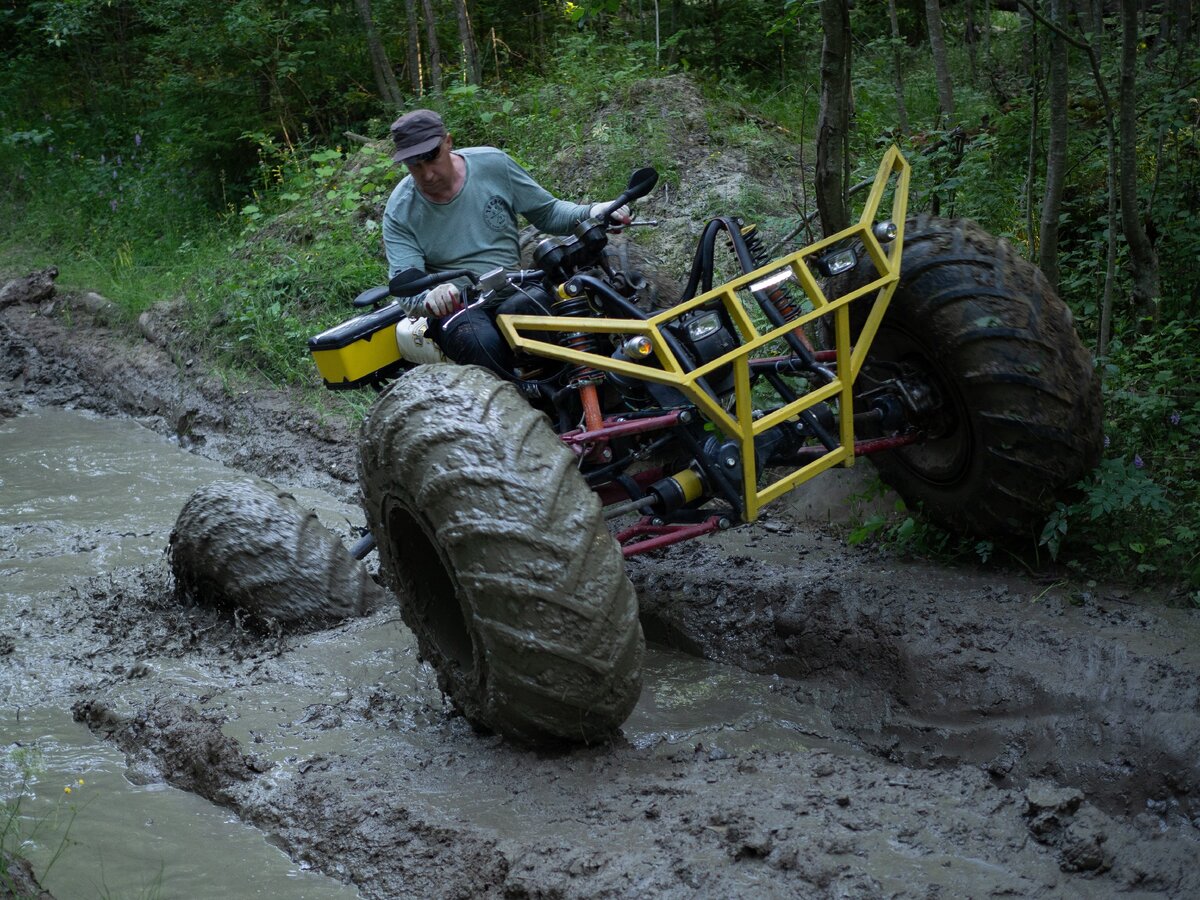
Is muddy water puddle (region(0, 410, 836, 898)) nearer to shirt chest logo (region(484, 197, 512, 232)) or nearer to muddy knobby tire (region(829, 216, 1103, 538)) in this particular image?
muddy knobby tire (region(829, 216, 1103, 538))

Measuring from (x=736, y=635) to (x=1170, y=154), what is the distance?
3.86 metres

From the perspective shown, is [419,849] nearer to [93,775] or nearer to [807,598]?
[93,775]

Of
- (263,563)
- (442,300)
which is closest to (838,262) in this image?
(442,300)

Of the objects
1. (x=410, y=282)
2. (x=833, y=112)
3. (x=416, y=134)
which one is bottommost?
(x=410, y=282)

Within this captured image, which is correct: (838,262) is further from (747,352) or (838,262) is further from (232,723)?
(232,723)

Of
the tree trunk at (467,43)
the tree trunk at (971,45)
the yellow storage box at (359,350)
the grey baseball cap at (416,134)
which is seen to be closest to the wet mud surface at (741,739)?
the yellow storage box at (359,350)

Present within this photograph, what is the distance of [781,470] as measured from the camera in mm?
5980

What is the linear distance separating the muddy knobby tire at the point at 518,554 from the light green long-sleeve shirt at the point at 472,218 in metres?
1.61

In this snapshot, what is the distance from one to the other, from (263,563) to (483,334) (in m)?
1.62

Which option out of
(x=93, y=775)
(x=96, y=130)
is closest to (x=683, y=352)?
(x=93, y=775)

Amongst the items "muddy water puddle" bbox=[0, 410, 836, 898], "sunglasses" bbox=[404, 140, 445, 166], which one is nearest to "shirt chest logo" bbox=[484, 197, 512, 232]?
"sunglasses" bbox=[404, 140, 445, 166]

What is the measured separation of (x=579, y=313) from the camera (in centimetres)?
399

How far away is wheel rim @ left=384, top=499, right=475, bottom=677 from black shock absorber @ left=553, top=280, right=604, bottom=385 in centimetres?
79

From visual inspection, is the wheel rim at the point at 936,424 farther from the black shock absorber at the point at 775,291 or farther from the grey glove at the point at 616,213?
the grey glove at the point at 616,213
